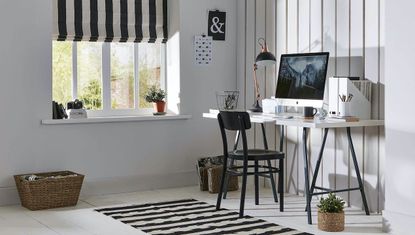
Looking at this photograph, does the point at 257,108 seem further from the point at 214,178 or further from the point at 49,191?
the point at 49,191

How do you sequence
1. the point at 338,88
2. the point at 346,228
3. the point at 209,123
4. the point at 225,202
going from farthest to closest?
the point at 209,123 < the point at 225,202 < the point at 338,88 < the point at 346,228

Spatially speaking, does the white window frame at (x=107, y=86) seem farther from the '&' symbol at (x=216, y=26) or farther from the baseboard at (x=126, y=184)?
the '&' symbol at (x=216, y=26)

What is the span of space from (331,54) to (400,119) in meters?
1.14

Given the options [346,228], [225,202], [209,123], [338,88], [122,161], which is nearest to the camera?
[346,228]

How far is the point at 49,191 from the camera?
4.71 m

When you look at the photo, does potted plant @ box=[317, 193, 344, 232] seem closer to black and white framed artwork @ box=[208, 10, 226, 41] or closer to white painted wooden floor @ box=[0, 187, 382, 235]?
white painted wooden floor @ box=[0, 187, 382, 235]

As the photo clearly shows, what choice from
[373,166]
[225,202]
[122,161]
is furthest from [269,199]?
[122,161]

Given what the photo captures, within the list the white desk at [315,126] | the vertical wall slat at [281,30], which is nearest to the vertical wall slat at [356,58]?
the white desk at [315,126]

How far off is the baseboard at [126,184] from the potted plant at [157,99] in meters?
0.58

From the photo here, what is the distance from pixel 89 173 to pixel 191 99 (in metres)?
1.14

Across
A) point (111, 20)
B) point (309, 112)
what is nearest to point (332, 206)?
point (309, 112)

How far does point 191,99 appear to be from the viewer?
5738 millimetres

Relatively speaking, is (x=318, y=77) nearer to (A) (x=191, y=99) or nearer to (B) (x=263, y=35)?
(B) (x=263, y=35)

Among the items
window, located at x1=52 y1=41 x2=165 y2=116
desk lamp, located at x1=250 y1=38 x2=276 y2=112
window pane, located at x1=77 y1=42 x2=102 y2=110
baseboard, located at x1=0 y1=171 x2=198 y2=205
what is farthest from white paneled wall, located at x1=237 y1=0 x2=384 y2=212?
window pane, located at x1=77 y1=42 x2=102 y2=110
